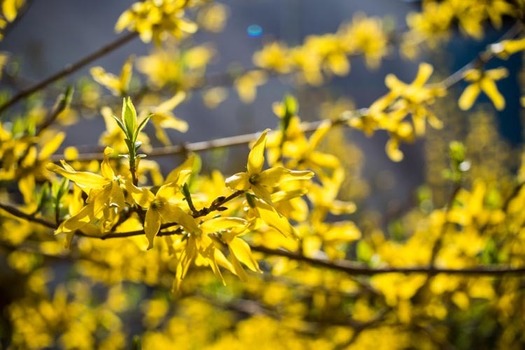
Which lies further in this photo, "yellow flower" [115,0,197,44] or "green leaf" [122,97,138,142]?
"yellow flower" [115,0,197,44]

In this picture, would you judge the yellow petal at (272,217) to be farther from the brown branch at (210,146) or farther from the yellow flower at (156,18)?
the yellow flower at (156,18)

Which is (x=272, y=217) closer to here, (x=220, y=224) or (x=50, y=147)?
(x=220, y=224)

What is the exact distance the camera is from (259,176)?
0.78 metres

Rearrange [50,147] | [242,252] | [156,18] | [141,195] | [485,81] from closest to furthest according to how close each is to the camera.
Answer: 1. [141,195]
2. [242,252]
3. [50,147]
4. [156,18]
5. [485,81]

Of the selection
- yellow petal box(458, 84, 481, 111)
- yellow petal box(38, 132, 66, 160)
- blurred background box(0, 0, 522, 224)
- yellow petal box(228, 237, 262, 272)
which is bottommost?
yellow petal box(228, 237, 262, 272)

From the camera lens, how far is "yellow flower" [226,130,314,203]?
0.76 metres

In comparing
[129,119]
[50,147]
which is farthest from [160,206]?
[50,147]

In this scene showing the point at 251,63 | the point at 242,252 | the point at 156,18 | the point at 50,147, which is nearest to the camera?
the point at 242,252

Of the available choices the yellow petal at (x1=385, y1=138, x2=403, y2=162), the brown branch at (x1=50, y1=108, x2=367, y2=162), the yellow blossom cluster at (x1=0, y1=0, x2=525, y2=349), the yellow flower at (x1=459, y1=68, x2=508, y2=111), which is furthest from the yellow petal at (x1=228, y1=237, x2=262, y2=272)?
the yellow flower at (x1=459, y1=68, x2=508, y2=111)

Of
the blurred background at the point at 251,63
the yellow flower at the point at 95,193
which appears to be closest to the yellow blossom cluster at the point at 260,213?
the yellow flower at the point at 95,193

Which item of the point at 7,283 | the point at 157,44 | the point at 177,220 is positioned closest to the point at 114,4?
the point at 7,283

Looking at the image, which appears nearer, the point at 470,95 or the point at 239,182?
the point at 239,182

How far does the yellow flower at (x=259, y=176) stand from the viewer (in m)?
0.76

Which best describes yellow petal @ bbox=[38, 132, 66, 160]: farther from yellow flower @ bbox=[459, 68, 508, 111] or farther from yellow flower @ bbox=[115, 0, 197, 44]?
yellow flower @ bbox=[459, 68, 508, 111]
